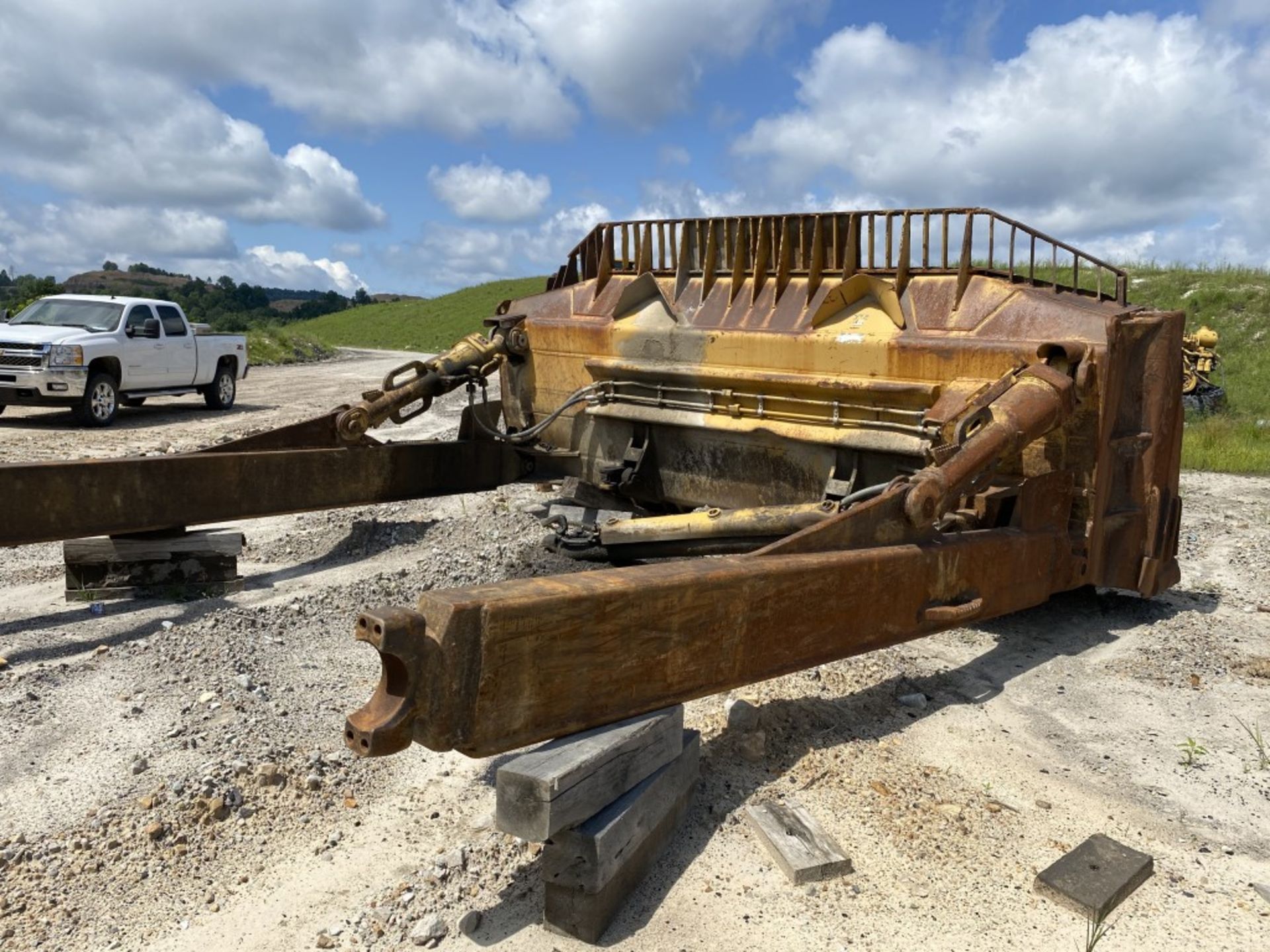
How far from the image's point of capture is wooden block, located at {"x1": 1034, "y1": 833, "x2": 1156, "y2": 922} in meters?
3.20

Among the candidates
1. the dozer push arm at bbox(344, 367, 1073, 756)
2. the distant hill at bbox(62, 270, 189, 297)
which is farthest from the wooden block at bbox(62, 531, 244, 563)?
the distant hill at bbox(62, 270, 189, 297)

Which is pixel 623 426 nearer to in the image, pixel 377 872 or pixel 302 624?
pixel 302 624

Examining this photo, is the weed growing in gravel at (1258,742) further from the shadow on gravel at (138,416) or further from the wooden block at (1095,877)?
the shadow on gravel at (138,416)

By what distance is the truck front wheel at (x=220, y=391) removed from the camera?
56.3 feet

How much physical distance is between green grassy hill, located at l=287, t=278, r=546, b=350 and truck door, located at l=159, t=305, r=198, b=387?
2368 centimetres

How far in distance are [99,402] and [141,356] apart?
4.31 feet

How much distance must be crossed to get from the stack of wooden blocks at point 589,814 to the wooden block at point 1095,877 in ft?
3.77

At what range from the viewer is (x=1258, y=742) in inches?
171

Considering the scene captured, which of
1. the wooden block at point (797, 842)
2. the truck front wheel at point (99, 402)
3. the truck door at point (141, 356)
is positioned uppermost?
the truck door at point (141, 356)

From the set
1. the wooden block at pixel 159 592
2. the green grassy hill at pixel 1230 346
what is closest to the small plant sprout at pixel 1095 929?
the wooden block at pixel 159 592

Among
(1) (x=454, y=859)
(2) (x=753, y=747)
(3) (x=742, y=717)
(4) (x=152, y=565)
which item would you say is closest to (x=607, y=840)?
(1) (x=454, y=859)

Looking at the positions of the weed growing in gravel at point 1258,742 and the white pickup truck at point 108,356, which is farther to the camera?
the white pickup truck at point 108,356

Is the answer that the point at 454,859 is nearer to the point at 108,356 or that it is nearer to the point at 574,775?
the point at 574,775

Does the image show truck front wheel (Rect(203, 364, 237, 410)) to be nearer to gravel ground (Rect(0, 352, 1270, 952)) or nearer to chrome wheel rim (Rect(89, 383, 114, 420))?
chrome wheel rim (Rect(89, 383, 114, 420))
